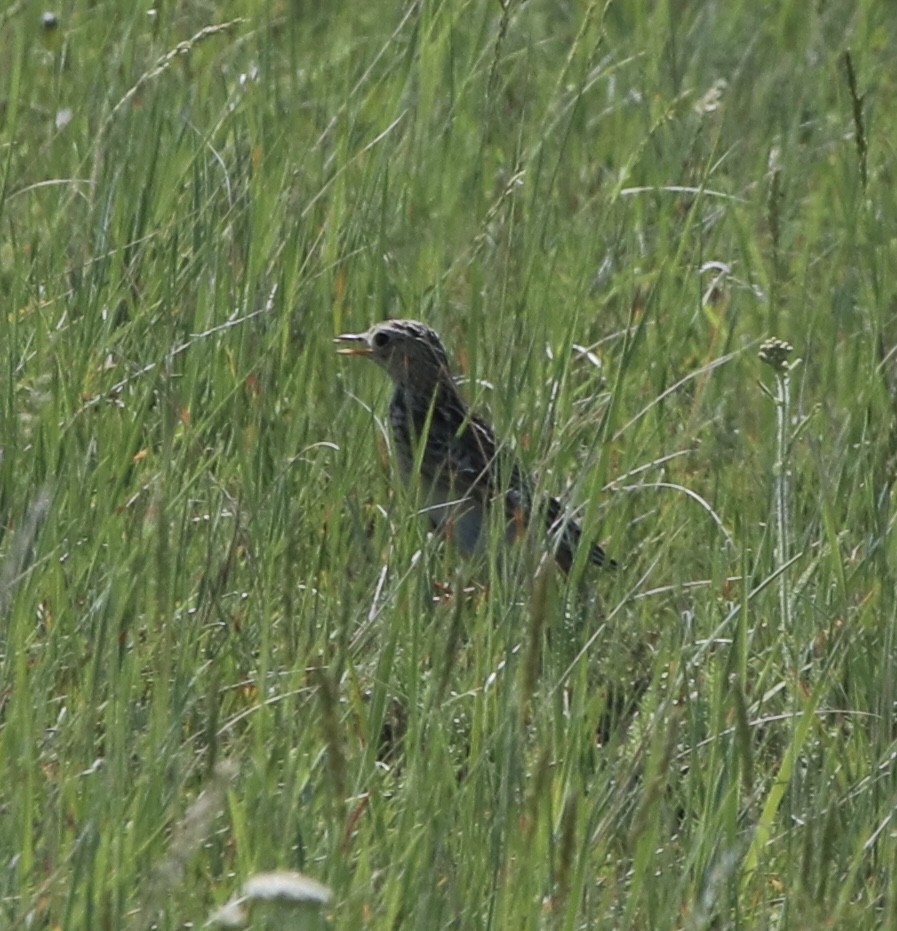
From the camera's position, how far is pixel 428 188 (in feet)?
20.1

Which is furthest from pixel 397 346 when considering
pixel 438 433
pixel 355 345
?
pixel 438 433

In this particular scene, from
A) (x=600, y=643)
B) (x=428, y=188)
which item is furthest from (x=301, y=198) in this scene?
(x=600, y=643)

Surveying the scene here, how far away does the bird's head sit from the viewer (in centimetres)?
546

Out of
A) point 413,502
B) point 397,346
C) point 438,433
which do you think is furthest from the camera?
point 438,433

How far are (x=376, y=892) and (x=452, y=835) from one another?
0.52 ft

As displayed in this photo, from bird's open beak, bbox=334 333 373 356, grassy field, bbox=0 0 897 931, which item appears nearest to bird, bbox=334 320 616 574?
bird's open beak, bbox=334 333 373 356

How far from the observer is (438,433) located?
618 cm

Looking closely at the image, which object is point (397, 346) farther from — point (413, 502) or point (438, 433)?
point (413, 502)

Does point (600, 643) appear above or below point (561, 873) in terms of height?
below

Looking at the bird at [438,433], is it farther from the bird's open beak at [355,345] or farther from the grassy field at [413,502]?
the grassy field at [413,502]

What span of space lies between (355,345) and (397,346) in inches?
5.7

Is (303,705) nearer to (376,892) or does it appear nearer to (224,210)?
(376,892)

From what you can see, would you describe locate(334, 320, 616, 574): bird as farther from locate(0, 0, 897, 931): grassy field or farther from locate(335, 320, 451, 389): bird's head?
locate(0, 0, 897, 931): grassy field

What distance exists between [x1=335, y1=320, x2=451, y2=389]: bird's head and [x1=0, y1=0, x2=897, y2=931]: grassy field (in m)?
0.10
